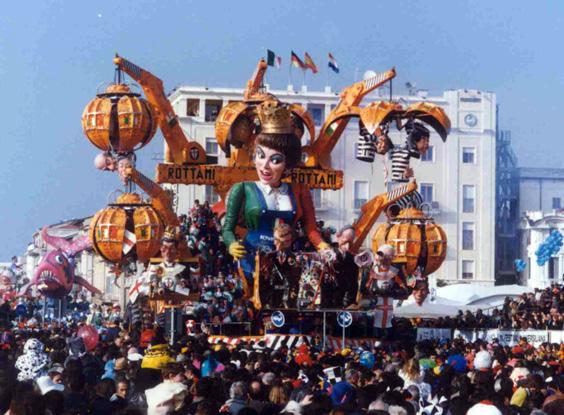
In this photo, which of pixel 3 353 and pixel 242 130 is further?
pixel 242 130

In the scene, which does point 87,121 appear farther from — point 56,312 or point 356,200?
point 356,200

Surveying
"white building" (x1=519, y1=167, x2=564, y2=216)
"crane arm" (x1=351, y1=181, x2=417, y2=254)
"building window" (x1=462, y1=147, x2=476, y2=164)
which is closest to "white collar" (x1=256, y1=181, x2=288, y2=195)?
"crane arm" (x1=351, y1=181, x2=417, y2=254)

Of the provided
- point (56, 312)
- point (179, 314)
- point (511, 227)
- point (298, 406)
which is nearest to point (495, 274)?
point (511, 227)

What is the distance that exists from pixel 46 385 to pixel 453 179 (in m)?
75.1

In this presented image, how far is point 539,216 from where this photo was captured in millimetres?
90375

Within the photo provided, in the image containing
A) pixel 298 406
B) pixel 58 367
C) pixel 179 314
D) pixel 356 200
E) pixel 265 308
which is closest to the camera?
pixel 298 406

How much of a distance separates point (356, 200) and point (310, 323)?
5178 cm

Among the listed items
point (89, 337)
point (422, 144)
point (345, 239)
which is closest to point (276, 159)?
point (345, 239)

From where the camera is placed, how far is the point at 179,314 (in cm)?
3094

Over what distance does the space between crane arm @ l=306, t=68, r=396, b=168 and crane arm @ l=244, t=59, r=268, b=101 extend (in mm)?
2004

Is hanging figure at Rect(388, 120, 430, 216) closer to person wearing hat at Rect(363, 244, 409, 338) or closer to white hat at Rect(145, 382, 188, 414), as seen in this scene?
person wearing hat at Rect(363, 244, 409, 338)

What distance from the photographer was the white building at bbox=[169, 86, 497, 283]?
8800cm

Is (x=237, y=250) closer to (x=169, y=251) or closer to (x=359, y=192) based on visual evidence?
(x=169, y=251)

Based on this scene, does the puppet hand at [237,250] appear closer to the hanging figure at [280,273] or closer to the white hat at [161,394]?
the hanging figure at [280,273]
